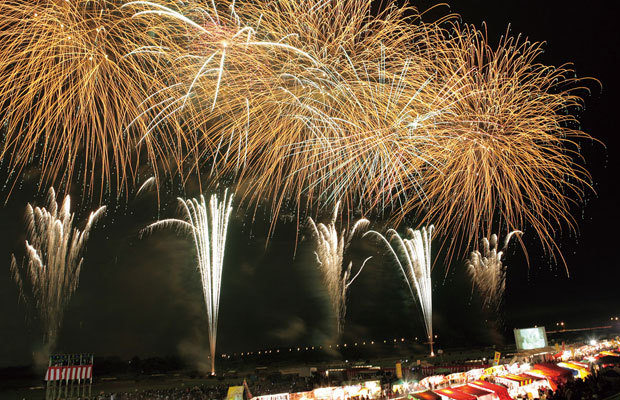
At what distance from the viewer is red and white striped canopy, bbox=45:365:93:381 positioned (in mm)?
25484

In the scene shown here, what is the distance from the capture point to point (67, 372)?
26000 millimetres

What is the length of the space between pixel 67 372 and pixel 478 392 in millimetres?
22967

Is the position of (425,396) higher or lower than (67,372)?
lower

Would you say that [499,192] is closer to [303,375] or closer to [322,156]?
[322,156]

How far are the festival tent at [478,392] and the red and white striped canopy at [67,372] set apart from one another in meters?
21.5

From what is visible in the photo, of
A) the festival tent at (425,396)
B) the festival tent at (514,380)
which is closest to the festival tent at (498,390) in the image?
the festival tent at (425,396)

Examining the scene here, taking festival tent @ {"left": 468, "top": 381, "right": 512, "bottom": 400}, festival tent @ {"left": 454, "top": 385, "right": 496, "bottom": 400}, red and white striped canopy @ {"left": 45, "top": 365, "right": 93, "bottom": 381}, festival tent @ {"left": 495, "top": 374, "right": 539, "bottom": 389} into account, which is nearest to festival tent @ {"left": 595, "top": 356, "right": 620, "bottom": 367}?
festival tent @ {"left": 495, "top": 374, "right": 539, "bottom": 389}

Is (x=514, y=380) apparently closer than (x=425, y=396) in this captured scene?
No

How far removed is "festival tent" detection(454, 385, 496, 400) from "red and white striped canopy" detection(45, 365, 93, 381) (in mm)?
21484

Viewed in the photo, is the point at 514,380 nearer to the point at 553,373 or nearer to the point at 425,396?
the point at 553,373

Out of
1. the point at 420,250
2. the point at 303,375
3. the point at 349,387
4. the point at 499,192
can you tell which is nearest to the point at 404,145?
the point at 499,192

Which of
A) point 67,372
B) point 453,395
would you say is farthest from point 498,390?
point 67,372

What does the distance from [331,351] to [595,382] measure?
75.0 metres

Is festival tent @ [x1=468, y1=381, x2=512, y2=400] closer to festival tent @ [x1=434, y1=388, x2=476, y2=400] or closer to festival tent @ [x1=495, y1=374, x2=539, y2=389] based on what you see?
festival tent @ [x1=434, y1=388, x2=476, y2=400]
